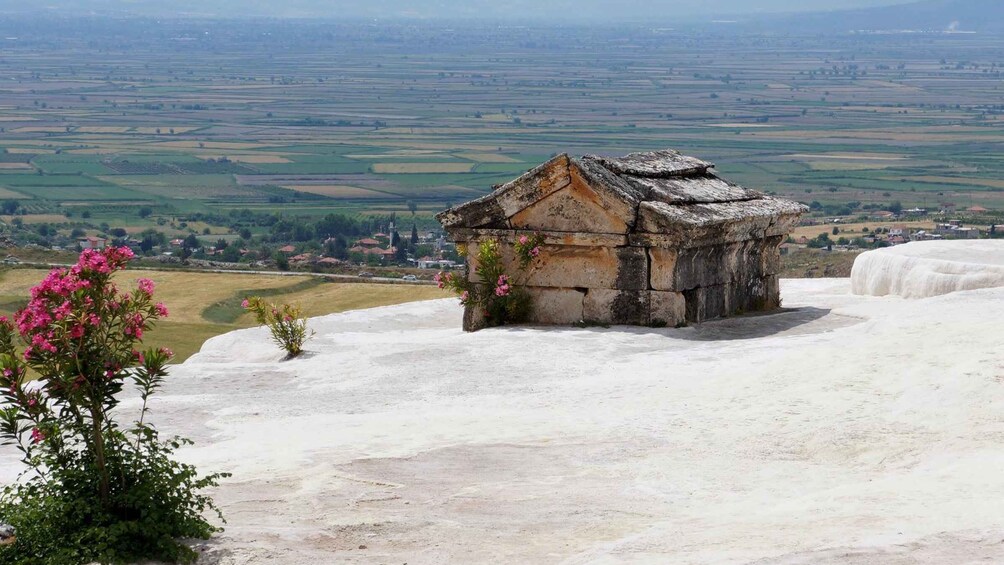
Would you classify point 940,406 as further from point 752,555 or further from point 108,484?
point 108,484

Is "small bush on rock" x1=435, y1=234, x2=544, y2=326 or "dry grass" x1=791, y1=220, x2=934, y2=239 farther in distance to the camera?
"dry grass" x1=791, y1=220, x2=934, y2=239

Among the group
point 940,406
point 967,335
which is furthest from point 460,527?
point 967,335

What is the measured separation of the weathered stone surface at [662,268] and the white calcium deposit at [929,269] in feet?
9.55

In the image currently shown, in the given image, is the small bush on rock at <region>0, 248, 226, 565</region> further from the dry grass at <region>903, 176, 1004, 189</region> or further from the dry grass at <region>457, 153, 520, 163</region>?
the dry grass at <region>457, 153, 520, 163</region>

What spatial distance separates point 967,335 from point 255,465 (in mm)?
5523

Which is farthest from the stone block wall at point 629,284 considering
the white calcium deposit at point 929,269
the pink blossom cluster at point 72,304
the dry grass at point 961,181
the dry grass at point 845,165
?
the dry grass at point 845,165

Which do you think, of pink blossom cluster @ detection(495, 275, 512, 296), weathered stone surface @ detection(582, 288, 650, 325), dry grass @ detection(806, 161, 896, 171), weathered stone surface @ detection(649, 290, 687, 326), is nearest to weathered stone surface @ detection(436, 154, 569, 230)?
pink blossom cluster @ detection(495, 275, 512, 296)

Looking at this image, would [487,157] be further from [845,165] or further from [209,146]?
[845,165]

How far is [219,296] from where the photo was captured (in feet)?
115

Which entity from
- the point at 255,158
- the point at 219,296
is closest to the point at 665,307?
the point at 219,296

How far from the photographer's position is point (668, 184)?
16625 millimetres

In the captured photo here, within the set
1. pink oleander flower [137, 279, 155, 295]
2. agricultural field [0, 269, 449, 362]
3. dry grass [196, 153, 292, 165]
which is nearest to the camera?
pink oleander flower [137, 279, 155, 295]

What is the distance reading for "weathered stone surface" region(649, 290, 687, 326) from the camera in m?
15.4

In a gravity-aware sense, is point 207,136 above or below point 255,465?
above
